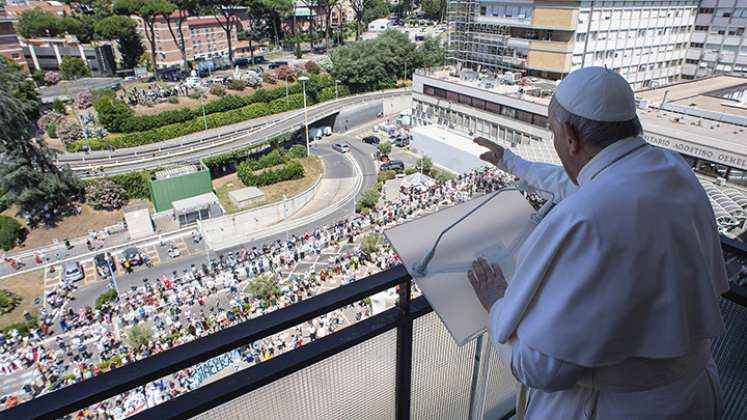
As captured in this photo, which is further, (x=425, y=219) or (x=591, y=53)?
(x=591, y=53)

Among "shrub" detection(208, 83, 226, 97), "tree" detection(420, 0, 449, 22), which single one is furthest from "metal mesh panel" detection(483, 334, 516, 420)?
"tree" detection(420, 0, 449, 22)

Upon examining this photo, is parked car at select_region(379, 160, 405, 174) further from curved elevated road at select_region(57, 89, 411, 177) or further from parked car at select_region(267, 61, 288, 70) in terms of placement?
parked car at select_region(267, 61, 288, 70)

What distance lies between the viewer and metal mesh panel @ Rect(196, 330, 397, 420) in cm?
135

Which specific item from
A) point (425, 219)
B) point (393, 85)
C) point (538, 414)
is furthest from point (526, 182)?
point (393, 85)

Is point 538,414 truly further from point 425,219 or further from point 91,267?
point 91,267

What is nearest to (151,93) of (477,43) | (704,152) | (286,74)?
(286,74)

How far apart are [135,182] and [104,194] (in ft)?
4.50

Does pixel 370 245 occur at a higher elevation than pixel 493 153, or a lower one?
lower

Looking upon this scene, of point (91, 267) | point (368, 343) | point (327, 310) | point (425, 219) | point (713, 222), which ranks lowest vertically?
point (91, 267)

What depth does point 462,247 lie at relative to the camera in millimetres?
1440

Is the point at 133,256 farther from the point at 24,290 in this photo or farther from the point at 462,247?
the point at 462,247

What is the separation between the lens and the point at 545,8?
85.0 ft

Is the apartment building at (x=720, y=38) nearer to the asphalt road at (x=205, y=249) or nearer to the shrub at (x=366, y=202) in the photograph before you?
the asphalt road at (x=205, y=249)

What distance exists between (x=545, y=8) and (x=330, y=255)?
19.8 metres
